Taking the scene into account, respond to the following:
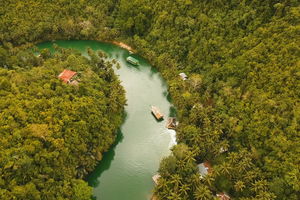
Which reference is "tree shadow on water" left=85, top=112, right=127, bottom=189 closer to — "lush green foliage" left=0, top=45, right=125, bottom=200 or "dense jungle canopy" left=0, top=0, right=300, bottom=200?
"lush green foliage" left=0, top=45, right=125, bottom=200

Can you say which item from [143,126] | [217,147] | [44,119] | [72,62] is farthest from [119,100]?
[217,147]

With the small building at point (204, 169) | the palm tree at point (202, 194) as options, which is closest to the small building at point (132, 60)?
the small building at point (204, 169)

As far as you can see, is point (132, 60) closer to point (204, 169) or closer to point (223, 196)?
point (204, 169)

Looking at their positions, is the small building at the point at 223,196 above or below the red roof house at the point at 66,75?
above

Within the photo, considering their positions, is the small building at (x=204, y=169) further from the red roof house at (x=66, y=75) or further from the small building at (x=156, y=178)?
the red roof house at (x=66, y=75)

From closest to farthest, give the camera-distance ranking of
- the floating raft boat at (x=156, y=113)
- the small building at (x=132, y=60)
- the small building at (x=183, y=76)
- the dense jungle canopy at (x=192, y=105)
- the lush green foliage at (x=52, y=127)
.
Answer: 1. the lush green foliage at (x=52, y=127)
2. the dense jungle canopy at (x=192, y=105)
3. the floating raft boat at (x=156, y=113)
4. the small building at (x=183, y=76)
5. the small building at (x=132, y=60)

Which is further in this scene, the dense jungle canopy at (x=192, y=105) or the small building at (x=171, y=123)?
the small building at (x=171, y=123)

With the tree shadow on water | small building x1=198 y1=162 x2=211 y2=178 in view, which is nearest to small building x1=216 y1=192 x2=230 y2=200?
small building x1=198 y1=162 x2=211 y2=178

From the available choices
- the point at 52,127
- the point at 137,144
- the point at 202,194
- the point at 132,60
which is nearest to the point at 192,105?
the point at 137,144
